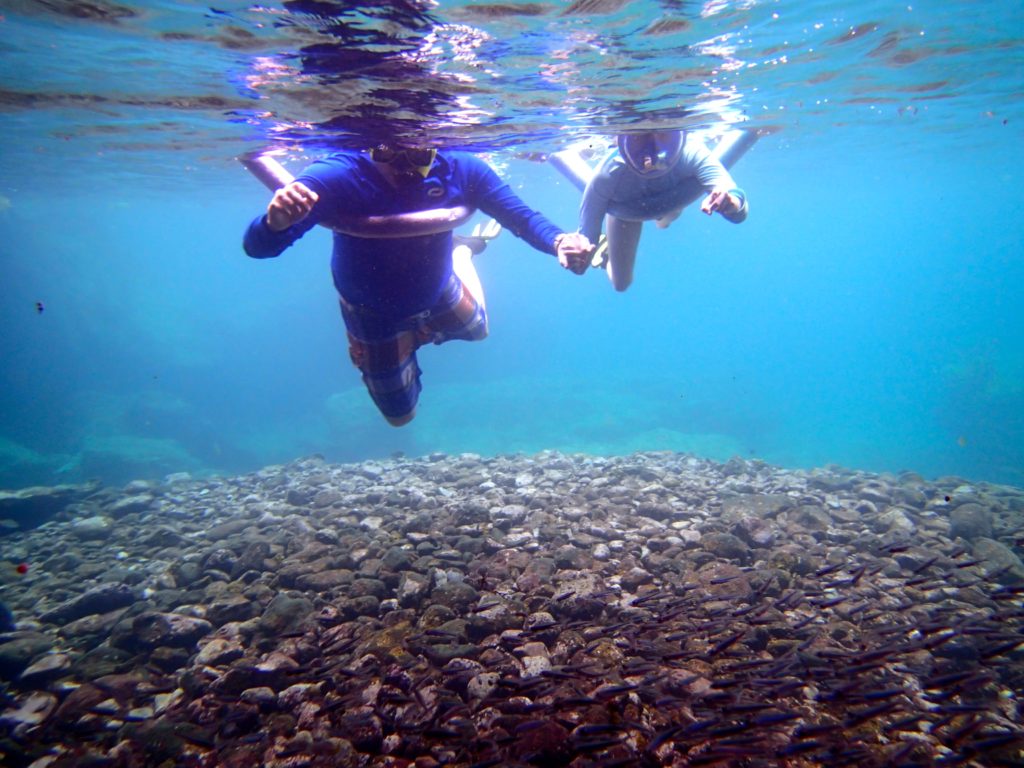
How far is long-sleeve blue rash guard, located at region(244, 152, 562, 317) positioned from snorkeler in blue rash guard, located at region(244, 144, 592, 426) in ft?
0.03

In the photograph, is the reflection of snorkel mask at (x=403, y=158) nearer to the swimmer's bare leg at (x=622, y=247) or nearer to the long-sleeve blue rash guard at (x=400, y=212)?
the long-sleeve blue rash guard at (x=400, y=212)

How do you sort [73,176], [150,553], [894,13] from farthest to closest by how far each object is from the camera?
[73,176] < [150,553] < [894,13]

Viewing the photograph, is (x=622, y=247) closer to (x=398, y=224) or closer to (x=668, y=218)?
(x=668, y=218)

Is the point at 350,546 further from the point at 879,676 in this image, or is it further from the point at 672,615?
the point at 879,676

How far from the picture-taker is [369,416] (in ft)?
106

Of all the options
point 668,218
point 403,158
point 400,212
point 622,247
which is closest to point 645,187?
point 668,218

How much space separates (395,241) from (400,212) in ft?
1.05

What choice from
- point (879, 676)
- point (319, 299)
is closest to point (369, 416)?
point (319, 299)

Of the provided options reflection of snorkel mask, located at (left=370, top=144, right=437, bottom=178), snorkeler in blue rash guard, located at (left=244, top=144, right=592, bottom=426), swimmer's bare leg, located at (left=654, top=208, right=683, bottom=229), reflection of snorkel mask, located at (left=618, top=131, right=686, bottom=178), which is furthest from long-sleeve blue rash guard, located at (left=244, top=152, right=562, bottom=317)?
swimmer's bare leg, located at (left=654, top=208, right=683, bottom=229)

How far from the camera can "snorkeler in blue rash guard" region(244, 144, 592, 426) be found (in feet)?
16.1

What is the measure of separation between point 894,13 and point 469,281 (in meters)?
8.54

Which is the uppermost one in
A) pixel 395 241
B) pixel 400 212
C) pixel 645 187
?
pixel 645 187

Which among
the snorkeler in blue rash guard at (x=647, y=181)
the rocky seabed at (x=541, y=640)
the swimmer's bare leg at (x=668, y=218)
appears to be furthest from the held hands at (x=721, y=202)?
the rocky seabed at (x=541, y=640)

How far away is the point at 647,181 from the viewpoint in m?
8.16
